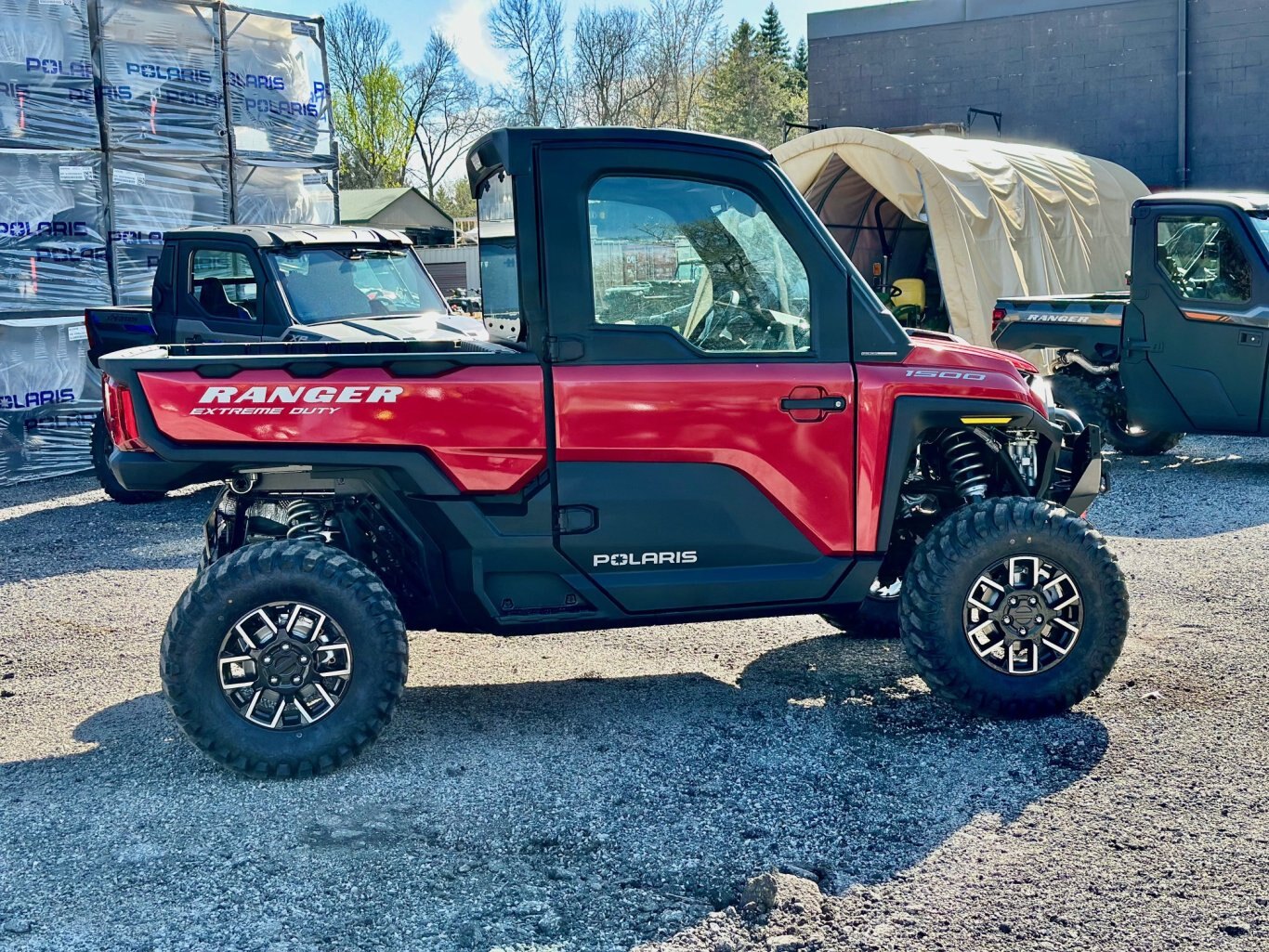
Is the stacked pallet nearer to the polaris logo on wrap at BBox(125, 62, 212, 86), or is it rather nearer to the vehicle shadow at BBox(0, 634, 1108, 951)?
the polaris logo on wrap at BBox(125, 62, 212, 86)

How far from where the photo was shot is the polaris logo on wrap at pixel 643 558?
478cm

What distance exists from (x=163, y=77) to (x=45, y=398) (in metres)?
3.53

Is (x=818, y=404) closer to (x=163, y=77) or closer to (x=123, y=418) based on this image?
(x=123, y=418)

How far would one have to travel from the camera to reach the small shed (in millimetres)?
51312

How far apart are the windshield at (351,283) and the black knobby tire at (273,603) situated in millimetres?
5721

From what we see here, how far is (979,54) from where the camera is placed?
75.3 ft

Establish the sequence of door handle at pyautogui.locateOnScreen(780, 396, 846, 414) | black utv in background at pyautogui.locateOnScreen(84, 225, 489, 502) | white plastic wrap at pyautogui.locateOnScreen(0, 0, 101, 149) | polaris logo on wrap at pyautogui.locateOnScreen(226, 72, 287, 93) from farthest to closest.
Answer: polaris logo on wrap at pyautogui.locateOnScreen(226, 72, 287, 93) → white plastic wrap at pyautogui.locateOnScreen(0, 0, 101, 149) → black utv in background at pyautogui.locateOnScreen(84, 225, 489, 502) → door handle at pyautogui.locateOnScreen(780, 396, 846, 414)

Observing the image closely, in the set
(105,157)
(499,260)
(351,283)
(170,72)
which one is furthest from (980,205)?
(499,260)

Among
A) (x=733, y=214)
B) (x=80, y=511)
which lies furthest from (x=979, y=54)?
(x=733, y=214)

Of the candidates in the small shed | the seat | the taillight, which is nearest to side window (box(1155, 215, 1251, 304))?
the seat

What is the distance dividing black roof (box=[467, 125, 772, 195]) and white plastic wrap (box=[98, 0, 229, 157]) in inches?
381

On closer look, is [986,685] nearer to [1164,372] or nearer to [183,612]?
[183,612]

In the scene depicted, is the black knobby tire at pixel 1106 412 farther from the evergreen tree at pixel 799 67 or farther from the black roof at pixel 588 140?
the evergreen tree at pixel 799 67

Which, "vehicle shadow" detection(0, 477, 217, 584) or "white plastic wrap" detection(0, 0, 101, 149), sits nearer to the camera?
"vehicle shadow" detection(0, 477, 217, 584)
